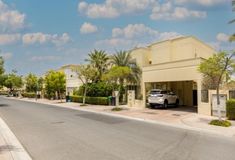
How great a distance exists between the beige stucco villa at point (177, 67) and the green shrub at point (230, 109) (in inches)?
93.0

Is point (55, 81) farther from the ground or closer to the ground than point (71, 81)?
closer to the ground

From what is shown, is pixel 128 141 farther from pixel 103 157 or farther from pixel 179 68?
pixel 179 68

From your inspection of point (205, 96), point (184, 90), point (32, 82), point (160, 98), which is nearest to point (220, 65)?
point (205, 96)

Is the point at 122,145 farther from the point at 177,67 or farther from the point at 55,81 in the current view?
the point at 55,81

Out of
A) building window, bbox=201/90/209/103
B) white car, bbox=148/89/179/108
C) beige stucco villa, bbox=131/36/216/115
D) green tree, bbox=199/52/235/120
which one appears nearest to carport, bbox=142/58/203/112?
beige stucco villa, bbox=131/36/216/115

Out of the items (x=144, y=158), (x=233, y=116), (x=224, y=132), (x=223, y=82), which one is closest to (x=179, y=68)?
(x=223, y=82)

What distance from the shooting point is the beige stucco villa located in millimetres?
24234

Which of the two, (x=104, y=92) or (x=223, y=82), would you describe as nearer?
(x=223, y=82)

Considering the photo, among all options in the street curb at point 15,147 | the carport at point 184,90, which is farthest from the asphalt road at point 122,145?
the carport at point 184,90

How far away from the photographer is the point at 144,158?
9.08m

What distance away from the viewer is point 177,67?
25.8 meters

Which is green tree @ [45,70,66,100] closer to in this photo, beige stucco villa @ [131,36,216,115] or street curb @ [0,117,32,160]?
beige stucco villa @ [131,36,216,115]

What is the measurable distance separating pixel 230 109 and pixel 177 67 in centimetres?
712

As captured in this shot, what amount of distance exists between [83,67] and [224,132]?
28.7 metres
